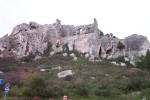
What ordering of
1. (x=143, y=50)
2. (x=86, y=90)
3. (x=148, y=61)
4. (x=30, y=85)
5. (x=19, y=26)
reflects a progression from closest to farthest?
(x=30, y=85) → (x=86, y=90) → (x=148, y=61) → (x=143, y=50) → (x=19, y=26)

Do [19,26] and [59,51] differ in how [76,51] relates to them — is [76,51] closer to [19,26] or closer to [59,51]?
[59,51]

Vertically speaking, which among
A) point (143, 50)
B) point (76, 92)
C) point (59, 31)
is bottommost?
point (76, 92)

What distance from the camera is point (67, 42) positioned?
70688 millimetres

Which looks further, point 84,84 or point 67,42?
point 67,42

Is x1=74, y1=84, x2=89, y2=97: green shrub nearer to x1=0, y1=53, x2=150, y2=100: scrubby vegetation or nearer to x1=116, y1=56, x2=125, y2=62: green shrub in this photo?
x1=0, y1=53, x2=150, y2=100: scrubby vegetation

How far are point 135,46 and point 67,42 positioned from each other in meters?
13.8

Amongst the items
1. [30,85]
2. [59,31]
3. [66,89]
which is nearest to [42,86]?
[30,85]

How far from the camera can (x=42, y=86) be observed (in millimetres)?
31000

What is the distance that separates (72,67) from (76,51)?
15.7m

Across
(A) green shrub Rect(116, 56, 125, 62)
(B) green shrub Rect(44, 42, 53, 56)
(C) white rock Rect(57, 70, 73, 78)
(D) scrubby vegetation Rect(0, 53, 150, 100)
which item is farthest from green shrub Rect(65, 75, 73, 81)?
(B) green shrub Rect(44, 42, 53, 56)

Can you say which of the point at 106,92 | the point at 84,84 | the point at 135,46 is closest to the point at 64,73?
the point at 84,84

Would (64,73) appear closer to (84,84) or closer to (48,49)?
(84,84)

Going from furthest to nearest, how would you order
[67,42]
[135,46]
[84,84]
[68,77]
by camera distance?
[67,42] < [135,46] < [68,77] < [84,84]

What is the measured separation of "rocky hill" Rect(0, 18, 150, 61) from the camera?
65.6m
